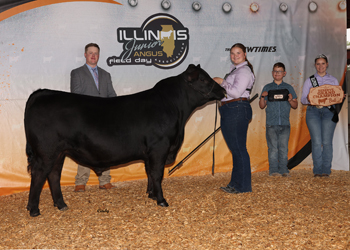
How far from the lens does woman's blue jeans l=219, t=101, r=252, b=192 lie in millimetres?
4141

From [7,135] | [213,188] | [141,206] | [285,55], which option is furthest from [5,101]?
[285,55]

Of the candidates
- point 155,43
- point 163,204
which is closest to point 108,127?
point 163,204

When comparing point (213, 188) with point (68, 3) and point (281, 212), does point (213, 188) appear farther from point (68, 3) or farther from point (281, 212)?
point (68, 3)

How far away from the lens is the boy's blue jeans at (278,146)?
5.57 metres

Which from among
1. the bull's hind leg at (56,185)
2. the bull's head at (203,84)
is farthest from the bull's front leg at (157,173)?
the bull's hind leg at (56,185)

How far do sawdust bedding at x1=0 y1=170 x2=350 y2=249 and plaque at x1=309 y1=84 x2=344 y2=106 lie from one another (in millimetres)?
1263

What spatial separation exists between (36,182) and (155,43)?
10.2 feet

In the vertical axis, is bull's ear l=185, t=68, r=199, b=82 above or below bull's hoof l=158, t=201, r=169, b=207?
above

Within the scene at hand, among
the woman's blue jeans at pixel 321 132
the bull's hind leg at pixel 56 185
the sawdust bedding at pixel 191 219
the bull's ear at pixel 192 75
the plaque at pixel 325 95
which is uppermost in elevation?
the bull's ear at pixel 192 75

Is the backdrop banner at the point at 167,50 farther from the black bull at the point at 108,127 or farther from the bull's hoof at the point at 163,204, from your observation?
the black bull at the point at 108,127

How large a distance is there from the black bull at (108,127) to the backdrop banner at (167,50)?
1401 millimetres

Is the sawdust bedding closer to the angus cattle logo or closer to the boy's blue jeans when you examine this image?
the boy's blue jeans

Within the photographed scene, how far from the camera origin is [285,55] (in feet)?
19.9

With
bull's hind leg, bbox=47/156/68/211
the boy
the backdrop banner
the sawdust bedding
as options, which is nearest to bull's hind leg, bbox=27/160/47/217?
the sawdust bedding
